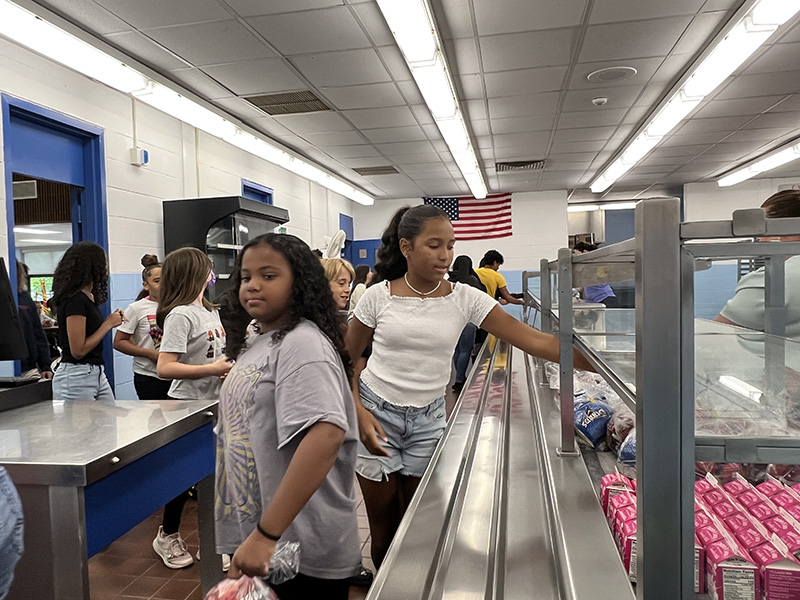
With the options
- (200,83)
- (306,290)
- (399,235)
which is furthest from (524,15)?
(306,290)

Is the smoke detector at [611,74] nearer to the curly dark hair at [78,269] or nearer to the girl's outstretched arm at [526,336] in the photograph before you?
the girl's outstretched arm at [526,336]

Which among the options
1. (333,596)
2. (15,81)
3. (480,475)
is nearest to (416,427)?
(480,475)

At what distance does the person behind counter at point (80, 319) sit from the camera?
3.14 meters

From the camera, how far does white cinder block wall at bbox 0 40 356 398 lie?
163 inches

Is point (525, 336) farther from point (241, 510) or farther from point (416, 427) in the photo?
point (241, 510)

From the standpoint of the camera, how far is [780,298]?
63.5 inches

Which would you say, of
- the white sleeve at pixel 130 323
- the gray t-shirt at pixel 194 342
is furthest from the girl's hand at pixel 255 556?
the white sleeve at pixel 130 323

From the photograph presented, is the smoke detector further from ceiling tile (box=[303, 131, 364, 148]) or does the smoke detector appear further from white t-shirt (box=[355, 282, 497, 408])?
white t-shirt (box=[355, 282, 497, 408])

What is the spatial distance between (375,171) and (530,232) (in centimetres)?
428

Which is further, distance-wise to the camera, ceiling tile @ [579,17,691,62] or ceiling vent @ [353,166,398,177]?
ceiling vent @ [353,166,398,177]

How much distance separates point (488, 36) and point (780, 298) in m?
3.49

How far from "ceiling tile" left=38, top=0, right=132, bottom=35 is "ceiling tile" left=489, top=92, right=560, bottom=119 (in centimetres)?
358

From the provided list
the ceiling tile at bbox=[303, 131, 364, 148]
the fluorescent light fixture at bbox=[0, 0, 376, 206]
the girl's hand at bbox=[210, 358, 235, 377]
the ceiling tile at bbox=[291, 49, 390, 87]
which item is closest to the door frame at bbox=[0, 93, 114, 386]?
the fluorescent light fixture at bbox=[0, 0, 376, 206]

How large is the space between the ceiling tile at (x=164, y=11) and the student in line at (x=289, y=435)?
2932 millimetres
